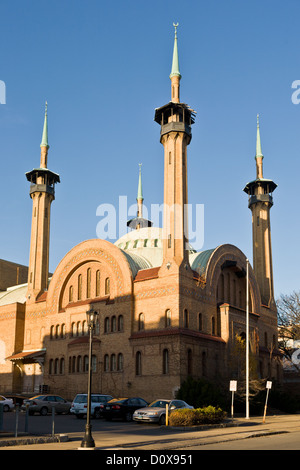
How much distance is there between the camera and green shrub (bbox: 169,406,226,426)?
27.0 m

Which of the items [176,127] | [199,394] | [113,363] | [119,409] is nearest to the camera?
[119,409]

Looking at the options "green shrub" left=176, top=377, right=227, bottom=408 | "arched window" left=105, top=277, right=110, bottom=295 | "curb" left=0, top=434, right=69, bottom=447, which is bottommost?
"curb" left=0, top=434, right=69, bottom=447

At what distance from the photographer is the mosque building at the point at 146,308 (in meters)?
42.2

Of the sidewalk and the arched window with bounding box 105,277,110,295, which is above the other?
the arched window with bounding box 105,277,110,295

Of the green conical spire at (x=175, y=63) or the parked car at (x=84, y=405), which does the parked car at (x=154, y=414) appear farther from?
the green conical spire at (x=175, y=63)

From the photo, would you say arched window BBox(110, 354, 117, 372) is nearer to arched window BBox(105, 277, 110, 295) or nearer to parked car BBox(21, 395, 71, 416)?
arched window BBox(105, 277, 110, 295)

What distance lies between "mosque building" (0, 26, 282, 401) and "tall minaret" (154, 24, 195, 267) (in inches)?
3.6

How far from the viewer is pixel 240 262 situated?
166ft

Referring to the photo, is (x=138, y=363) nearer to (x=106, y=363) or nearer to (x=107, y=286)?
(x=106, y=363)

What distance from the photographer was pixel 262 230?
196ft

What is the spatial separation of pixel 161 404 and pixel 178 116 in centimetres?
2710

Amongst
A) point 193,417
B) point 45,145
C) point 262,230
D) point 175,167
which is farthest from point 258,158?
point 193,417

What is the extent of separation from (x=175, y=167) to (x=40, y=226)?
59.2 feet

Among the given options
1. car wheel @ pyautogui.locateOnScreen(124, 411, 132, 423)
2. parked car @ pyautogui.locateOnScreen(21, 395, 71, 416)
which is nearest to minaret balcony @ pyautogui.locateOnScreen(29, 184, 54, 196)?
parked car @ pyautogui.locateOnScreen(21, 395, 71, 416)
